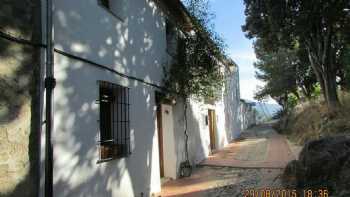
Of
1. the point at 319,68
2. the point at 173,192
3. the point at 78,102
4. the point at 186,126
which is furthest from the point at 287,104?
the point at 78,102

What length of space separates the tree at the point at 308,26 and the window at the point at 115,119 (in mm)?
7855

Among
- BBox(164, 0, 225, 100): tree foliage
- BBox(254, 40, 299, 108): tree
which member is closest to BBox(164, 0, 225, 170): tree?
BBox(164, 0, 225, 100): tree foliage

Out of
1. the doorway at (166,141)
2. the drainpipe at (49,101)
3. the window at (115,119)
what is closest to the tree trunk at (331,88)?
the doorway at (166,141)

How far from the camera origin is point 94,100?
5.46 metres

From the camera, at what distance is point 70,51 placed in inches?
192

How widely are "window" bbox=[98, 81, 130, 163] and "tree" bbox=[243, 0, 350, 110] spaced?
7.85 metres

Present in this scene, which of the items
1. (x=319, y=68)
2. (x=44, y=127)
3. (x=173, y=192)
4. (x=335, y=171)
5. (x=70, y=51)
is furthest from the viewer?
(x=319, y=68)

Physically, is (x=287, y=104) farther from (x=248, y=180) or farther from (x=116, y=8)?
(x=116, y=8)

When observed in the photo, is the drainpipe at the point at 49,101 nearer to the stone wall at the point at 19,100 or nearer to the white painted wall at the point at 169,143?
the stone wall at the point at 19,100

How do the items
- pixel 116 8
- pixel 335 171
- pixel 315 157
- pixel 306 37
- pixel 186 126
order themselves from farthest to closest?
pixel 306 37
pixel 186 126
pixel 116 8
pixel 315 157
pixel 335 171

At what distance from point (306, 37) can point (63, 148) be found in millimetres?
11197

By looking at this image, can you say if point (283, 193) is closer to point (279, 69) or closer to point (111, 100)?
point (111, 100)

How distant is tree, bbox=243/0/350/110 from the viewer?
1141 cm

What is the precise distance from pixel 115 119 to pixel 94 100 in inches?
42.6
